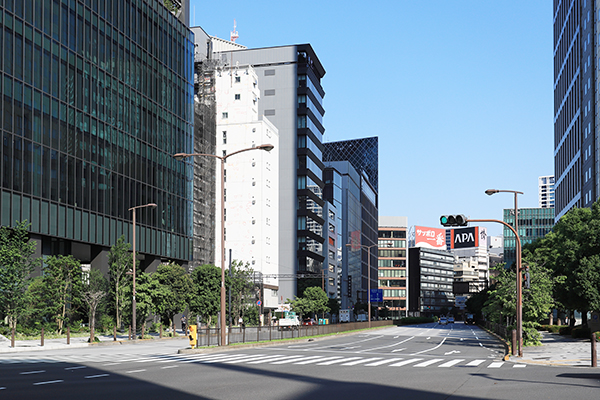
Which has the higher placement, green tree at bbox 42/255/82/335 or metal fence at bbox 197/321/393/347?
green tree at bbox 42/255/82/335

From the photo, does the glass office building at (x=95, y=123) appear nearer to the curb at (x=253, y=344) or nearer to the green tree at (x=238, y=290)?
the green tree at (x=238, y=290)

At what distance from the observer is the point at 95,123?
215 ft

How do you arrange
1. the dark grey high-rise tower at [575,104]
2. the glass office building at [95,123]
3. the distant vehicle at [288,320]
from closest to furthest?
the glass office building at [95,123]
the distant vehicle at [288,320]
the dark grey high-rise tower at [575,104]

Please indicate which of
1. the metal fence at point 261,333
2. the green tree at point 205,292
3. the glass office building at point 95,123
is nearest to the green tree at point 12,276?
the glass office building at point 95,123

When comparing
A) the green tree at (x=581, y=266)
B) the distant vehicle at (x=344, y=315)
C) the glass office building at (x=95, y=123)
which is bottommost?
the distant vehicle at (x=344, y=315)

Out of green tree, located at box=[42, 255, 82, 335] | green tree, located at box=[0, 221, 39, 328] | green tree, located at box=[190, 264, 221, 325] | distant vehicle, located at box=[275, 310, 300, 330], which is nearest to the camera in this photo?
green tree, located at box=[0, 221, 39, 328]

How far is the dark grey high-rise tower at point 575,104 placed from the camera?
303ft

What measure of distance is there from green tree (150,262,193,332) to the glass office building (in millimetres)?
3774

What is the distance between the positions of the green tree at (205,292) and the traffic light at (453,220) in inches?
1826

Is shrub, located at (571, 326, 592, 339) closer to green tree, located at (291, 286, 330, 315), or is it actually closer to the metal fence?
the metal fence

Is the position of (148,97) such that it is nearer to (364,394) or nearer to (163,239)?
(163,239)

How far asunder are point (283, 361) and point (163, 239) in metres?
52.0

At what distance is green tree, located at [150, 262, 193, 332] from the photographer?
58188mm

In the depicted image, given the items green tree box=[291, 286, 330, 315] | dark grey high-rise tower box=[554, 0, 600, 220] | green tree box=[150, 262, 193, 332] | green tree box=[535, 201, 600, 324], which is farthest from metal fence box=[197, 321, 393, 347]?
dark grey high-rise tower box=[554, 0, 600, 220]
